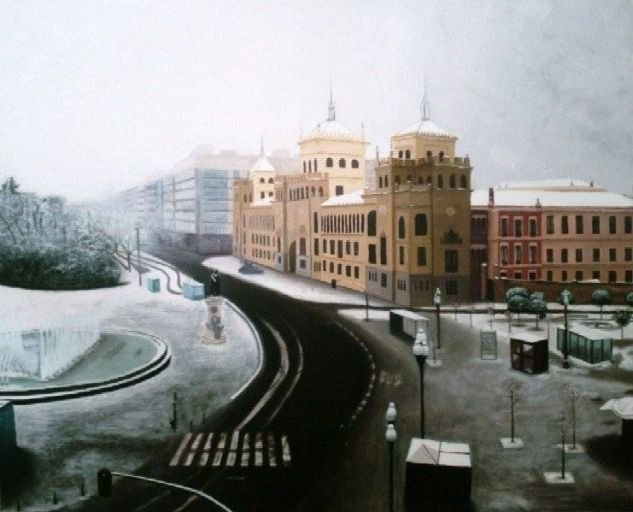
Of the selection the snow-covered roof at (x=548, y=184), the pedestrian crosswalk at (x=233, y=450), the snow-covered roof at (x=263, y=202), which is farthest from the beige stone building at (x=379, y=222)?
the pedestrian crosswalk at (x=233, y=450)

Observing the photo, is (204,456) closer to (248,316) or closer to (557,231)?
(248,316)

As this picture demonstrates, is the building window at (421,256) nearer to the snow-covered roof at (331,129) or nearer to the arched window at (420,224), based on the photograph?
the arched window at (420,224)

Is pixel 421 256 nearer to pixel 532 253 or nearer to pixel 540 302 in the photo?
pixel 532 253

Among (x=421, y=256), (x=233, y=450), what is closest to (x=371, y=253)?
(x=421, y=256)

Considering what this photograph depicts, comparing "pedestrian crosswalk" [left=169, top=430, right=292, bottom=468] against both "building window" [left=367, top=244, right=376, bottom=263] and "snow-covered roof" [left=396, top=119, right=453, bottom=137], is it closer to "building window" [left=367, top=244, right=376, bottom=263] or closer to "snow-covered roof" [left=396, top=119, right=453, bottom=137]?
"building window" [left=367, top=244, right=376, bottom=263]

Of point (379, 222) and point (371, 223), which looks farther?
point (371, 223)

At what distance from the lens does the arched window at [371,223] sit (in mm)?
20547

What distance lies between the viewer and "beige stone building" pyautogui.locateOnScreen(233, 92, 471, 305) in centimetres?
1855

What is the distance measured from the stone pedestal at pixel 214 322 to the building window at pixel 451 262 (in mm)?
6281

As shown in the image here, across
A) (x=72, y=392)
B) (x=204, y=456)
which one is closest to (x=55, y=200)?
(x=72, y=392)

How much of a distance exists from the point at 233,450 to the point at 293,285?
820 cm

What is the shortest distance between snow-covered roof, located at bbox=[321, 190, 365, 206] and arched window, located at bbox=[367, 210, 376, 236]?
1135 millimetres

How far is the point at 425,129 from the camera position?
678 inches

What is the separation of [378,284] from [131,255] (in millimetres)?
7027
